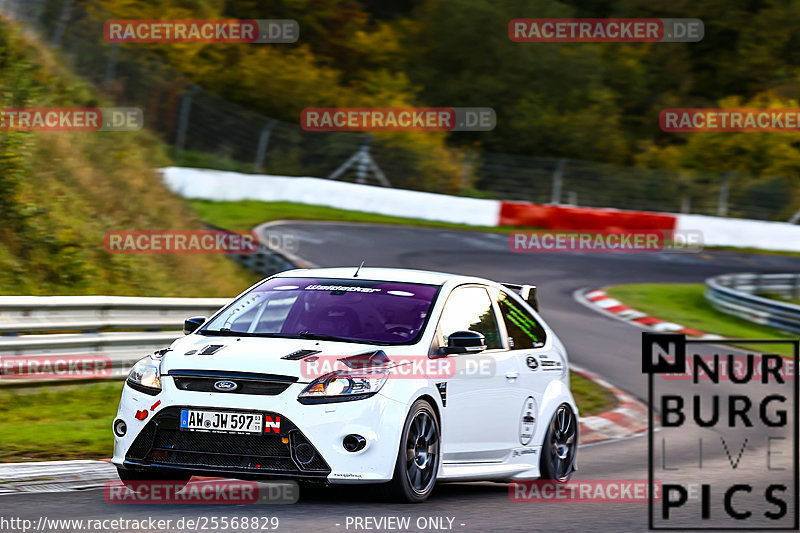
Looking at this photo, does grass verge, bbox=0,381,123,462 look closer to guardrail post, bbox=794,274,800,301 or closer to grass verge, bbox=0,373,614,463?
grass verge, bbox=0,373,614,463

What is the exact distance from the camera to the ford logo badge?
6781mm

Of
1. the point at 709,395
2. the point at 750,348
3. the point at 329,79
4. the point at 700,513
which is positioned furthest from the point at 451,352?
the point at 329,79

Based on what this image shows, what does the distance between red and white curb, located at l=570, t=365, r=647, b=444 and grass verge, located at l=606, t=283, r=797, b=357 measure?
20.8ft

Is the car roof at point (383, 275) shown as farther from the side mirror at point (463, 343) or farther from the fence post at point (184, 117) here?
the fence post at point (184, 117)

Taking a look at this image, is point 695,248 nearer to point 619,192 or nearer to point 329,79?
point 619,192

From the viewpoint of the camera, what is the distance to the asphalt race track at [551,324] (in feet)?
21.5

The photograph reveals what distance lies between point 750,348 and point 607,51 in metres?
35.9

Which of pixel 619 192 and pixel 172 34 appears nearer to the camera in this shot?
pixel 619 192

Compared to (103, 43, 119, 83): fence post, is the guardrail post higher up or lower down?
lower down

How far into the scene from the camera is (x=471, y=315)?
8281mm

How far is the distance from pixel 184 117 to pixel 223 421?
22736mm

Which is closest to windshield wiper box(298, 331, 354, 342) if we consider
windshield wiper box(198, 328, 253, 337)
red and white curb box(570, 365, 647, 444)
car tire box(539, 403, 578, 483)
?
windshield wiper box(198, 328, 253, 337)

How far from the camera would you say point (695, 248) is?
3288 cm
